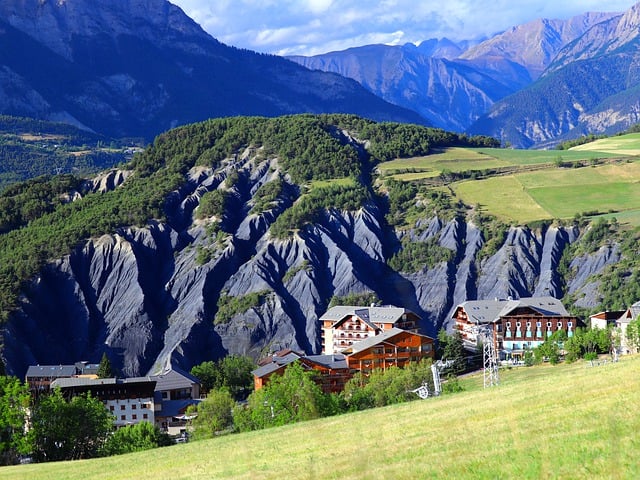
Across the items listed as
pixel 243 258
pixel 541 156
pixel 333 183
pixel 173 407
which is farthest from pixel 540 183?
pixel 173 407

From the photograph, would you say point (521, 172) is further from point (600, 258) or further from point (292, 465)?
point (292, 465)

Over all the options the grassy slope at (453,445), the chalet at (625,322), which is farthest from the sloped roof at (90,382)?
the grassy slope at (453,445)

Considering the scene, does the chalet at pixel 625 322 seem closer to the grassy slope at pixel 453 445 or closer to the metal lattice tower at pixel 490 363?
the metal lattice tower at pixel 490 363

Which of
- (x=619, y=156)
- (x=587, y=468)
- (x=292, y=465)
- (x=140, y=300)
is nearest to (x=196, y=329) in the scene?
(x=140, y=300)

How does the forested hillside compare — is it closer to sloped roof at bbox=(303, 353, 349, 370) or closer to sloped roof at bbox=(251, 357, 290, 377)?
sloped roof at bbox=(303, 353, 349, 370)

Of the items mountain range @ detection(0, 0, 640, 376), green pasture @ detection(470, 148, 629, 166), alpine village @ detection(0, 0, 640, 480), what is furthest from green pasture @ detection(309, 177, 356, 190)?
green pasture @ detection(470, 148, 629, 166)

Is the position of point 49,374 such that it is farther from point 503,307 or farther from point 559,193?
point 559,193
